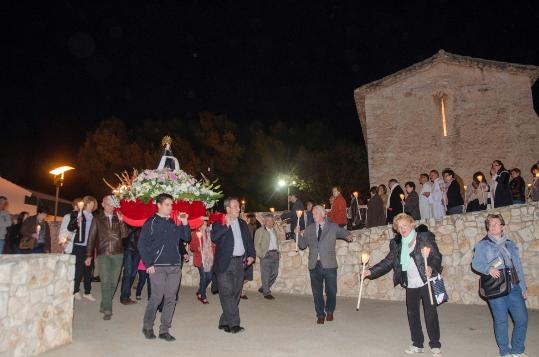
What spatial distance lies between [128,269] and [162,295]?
2.91m

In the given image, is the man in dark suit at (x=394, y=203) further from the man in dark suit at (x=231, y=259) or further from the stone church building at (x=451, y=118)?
the stone church building at (x=451, y=118)

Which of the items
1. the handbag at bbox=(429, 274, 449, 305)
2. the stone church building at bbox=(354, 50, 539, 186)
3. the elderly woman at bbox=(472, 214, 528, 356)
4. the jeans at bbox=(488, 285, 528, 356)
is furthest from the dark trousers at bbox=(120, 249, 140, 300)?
the stone church building at bbox=(354, 50, 539, 186)

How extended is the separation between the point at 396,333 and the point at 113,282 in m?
4.82

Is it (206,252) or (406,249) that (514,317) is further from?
(206,252)

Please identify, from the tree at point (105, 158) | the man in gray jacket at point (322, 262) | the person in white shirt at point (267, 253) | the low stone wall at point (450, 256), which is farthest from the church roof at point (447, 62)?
the tree at point (105, 158)

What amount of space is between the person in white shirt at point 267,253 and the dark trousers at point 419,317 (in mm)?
4983

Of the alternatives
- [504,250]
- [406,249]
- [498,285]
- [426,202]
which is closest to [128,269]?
[406,249]

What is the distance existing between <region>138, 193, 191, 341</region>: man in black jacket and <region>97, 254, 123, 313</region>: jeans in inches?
59.3

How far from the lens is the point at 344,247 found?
10578 mm

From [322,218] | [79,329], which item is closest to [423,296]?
[322,218]

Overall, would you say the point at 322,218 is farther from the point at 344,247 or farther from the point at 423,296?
the point at 344,247

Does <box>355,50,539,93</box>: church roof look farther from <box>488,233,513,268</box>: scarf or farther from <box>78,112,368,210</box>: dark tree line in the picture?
<box>488,233,513,268</box>: scarf

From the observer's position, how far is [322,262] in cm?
729

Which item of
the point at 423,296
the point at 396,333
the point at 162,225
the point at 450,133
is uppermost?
the point at 450,133
